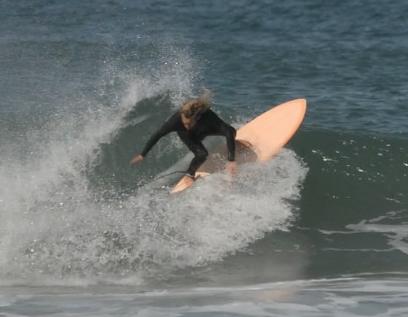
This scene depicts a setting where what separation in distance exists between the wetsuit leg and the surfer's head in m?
0.34

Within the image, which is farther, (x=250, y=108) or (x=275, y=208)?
(x=250, y=108)

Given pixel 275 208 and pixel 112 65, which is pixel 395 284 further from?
pixel 112 65

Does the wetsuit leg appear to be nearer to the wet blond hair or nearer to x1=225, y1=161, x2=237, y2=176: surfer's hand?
x1=225, y1=161, x2=237, y2=176: surfer's hand

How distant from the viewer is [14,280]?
8.42 meters

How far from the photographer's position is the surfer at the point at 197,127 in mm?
9207

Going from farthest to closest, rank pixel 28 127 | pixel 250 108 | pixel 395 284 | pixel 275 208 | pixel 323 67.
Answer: pixel 323 67, pixel 250 108, pixel 28 127, pixel 275 208, pixel 395 284

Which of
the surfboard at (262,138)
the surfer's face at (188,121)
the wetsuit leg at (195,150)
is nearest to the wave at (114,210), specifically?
the surfboard at (262,138)

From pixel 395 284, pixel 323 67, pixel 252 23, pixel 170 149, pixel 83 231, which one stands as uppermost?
pixel 252 23

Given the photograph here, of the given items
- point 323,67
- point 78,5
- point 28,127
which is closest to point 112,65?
point 323,67

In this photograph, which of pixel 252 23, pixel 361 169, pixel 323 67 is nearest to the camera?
pixel 361 169

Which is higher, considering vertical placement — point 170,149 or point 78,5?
point 78,5

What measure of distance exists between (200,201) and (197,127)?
907 millimetres

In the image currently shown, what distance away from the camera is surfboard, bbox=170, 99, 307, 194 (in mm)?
10297

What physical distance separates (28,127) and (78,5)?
15.8 metres
